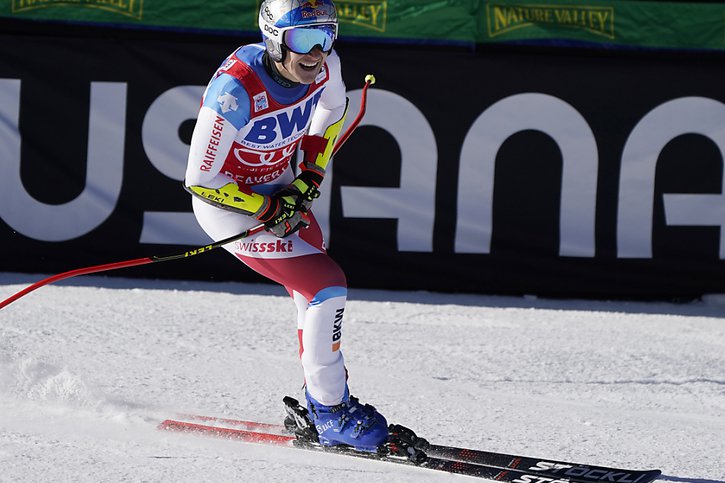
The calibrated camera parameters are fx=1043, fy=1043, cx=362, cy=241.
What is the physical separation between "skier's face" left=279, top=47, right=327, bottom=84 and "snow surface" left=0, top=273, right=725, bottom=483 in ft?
4.85

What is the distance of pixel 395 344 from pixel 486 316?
121cm

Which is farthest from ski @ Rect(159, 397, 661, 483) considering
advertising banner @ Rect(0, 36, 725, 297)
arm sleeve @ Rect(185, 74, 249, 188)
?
advertising banner @ Rect(0, 36, 725, 297)

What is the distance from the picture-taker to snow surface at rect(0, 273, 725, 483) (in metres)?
4.05

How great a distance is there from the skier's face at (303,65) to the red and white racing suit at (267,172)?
7cm

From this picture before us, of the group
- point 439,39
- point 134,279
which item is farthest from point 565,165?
point 134,279

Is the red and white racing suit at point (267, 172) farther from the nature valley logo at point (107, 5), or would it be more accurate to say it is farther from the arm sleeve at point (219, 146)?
the nature valley logo at point (107, 5)

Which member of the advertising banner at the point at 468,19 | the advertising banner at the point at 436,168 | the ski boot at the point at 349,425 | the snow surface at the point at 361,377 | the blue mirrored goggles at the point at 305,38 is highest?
the advertising banner at the point at 468,19

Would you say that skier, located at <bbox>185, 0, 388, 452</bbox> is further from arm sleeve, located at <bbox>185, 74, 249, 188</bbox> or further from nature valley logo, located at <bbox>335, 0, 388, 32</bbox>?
nature valley logo, located at <bbox>335, 0, 388, 32</bbox>

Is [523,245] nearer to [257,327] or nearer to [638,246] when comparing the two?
[638,246]

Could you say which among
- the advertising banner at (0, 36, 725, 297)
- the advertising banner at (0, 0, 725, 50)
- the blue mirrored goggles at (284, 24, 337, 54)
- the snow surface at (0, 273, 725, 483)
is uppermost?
the advertising banner at (0, 0, 725, 50)

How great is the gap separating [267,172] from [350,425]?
3.55 ft

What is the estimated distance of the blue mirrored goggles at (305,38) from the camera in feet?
13.1

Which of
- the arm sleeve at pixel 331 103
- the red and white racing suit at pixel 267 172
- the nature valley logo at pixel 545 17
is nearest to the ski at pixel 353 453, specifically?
the red and white racing suit at pixel 267 172

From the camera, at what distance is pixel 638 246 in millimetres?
7992
